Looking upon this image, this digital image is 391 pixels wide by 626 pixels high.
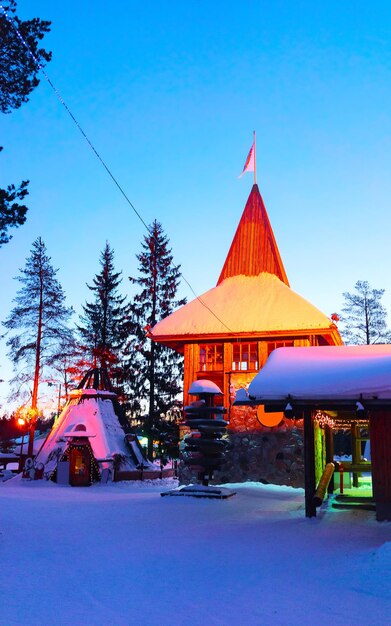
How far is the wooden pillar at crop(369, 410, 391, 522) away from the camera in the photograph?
32.9 ft

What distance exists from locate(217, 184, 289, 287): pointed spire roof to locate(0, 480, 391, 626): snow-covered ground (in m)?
12.4

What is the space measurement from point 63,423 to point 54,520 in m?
14.1

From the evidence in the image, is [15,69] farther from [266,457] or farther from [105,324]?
[105,324]

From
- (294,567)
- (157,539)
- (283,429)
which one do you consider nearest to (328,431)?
(283,429)

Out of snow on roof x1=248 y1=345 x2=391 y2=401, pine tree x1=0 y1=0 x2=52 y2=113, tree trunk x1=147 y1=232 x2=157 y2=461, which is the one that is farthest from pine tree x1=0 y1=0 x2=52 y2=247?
tree trunk x1=147 y1=232 x2=157 y2=461

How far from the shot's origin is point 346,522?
33.4 feet

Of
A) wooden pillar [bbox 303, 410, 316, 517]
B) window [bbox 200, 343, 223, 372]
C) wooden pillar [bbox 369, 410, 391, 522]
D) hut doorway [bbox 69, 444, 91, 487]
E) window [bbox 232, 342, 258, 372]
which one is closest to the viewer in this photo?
wooden pillar [bbox 369, 410, 391, 522]

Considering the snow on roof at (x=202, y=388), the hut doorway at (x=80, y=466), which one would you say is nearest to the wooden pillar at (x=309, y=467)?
the snow on roof at (x=202, y=388)

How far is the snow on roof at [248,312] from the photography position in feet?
62.9

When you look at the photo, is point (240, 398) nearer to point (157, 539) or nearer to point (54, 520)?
point (157, 539)

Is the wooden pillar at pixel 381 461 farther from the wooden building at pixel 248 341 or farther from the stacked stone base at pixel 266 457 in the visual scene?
the stacked stone base at pixel 266 457

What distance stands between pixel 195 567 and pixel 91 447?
16431mm

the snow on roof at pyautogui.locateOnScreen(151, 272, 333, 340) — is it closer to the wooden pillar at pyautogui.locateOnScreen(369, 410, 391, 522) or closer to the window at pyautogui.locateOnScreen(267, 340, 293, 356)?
the window at pyautogui.locateOnScreen(267, 340, 293, 356)

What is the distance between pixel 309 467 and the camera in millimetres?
10789
